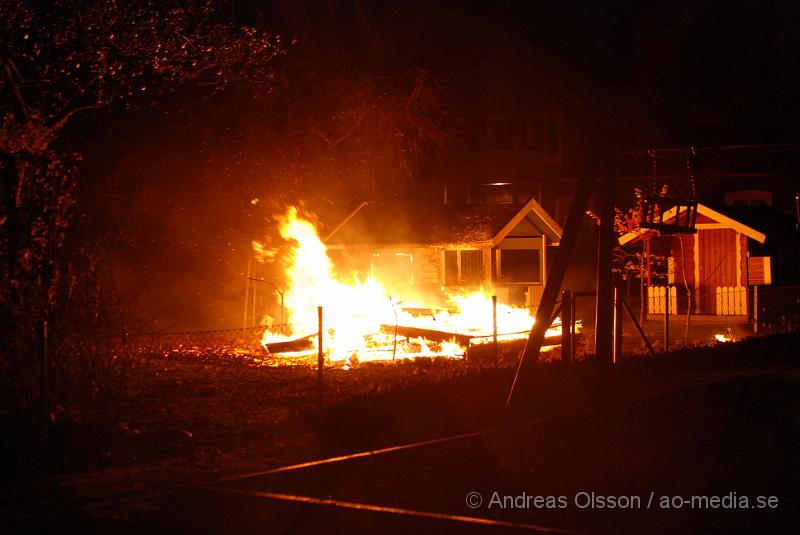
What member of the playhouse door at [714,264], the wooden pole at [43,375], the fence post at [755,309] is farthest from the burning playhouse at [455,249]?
the wooden pole at [43,375]

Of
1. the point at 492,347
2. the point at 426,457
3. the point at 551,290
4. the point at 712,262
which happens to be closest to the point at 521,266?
the point at 712,262

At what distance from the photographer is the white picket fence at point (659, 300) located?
80.7 ft

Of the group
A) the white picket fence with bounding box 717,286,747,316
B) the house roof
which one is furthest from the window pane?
the white picket fence with bounding box 717,286,747,316

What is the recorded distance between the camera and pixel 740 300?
23.5 metres

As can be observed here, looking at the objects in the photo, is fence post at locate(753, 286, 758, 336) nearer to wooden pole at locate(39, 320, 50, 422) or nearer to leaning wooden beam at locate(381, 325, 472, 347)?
leaning wooden beam at locate(381, 325, 472, 347)

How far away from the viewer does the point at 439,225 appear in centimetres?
2669

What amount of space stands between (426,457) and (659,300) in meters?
17.9

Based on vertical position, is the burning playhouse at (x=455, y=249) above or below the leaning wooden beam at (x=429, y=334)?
above

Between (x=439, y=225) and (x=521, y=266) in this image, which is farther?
(x=521, y=266)

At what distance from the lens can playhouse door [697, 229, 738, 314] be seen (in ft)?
80.1

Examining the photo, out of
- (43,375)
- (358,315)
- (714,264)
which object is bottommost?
(43,375)

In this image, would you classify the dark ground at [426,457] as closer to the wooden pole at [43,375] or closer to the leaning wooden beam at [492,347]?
the wooden pole at [43,375]

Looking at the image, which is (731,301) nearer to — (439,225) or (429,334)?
(439,225)

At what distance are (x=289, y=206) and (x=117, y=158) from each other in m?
5.19
